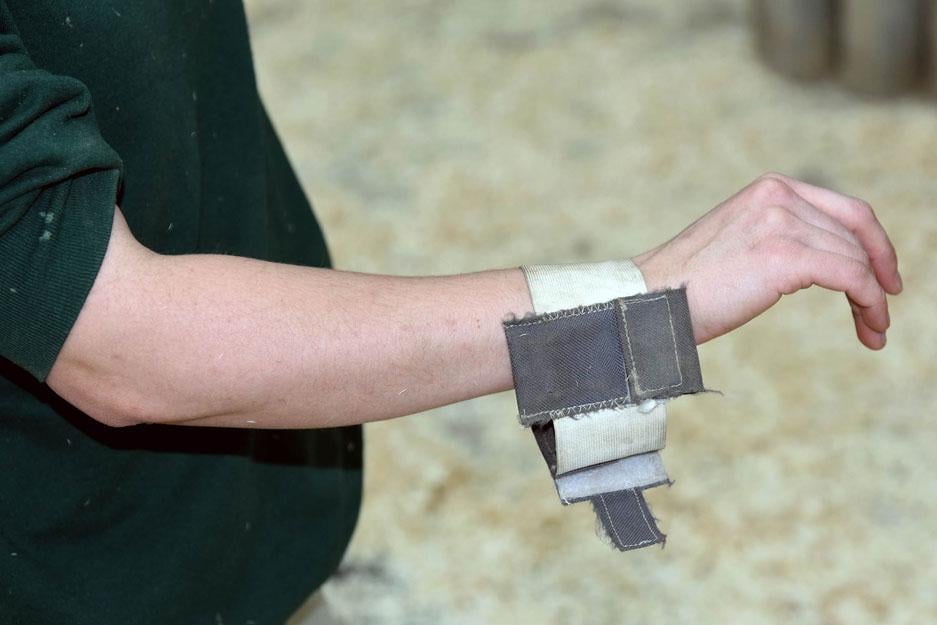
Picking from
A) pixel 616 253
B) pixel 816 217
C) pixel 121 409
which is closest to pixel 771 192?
pixel 816 217

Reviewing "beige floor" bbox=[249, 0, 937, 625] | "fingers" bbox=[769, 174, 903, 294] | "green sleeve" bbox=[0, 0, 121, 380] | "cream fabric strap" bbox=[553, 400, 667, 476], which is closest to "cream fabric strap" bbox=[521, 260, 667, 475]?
"cream fabric strap" bbox=[553, 400, 667, 476]

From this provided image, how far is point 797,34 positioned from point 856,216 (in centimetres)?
148

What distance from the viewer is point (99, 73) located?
70 cm

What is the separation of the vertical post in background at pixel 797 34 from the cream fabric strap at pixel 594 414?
1.55 meters

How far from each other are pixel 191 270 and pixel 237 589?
0.34m

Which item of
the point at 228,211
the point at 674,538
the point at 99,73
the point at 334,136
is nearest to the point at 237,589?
the point at 228,211

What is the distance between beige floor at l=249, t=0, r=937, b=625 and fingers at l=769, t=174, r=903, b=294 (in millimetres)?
681

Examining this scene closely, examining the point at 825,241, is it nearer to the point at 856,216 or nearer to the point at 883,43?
the point at 856,216

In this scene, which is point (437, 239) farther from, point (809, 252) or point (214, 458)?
point (809, 252)

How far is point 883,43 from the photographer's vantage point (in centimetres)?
200

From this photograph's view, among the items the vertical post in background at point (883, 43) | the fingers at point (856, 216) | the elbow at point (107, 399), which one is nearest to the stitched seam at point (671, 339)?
the fingers at point (856, 216)

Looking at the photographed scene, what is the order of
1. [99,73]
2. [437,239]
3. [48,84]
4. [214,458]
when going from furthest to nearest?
[437,239]
[214,458]
[99,73]
[48,84]

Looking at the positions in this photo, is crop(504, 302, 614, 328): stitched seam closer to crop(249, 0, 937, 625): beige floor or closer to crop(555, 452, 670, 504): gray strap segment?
crop(555, 452, 670, 504): gray strap segment

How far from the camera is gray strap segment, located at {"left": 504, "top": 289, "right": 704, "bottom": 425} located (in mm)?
651
